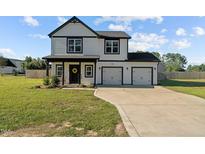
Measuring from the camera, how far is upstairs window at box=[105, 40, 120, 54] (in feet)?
91.6

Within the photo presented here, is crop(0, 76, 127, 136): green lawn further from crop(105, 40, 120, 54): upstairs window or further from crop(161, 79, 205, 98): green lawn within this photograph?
crop(105, 40, 120, 54): upstairs window

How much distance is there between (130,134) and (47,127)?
8.30 feet

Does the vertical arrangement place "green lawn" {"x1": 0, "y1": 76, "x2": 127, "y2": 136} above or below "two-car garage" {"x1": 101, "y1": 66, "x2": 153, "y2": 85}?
below

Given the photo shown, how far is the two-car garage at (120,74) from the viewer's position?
27.9m

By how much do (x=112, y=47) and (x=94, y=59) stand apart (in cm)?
407

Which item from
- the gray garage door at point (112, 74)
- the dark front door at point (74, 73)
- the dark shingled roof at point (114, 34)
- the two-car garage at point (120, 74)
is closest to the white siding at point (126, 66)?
the two-car garage at point (120, 74)

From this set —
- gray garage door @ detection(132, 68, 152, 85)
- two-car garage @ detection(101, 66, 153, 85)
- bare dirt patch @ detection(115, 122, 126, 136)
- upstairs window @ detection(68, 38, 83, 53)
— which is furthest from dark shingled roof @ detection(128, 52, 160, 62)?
bare dirt patch @ detection(115, 122, 126, 136)

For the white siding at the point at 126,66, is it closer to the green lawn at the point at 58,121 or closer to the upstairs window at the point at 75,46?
the upstairs window at the point at 75,46

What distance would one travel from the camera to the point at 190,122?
8555 millimetres

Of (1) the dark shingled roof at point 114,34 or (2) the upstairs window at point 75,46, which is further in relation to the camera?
(1) the dark shingled roof at point 114,34

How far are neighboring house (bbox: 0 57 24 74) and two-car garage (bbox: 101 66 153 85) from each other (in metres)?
53.1
